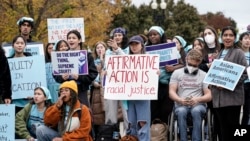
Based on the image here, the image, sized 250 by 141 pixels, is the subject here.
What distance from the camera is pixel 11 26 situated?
2298cm

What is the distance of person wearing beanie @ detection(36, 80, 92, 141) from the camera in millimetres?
9008

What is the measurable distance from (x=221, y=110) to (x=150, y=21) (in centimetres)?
4479

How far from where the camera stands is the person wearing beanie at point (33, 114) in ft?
32.3

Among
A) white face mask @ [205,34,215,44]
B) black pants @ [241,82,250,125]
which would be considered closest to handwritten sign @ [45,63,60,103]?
white face mask @ [205,34,215,44]

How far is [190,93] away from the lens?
32.4ft

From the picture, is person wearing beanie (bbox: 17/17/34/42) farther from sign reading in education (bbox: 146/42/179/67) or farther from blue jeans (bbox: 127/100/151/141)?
blue jeans (bbox: 127/100/151/141)

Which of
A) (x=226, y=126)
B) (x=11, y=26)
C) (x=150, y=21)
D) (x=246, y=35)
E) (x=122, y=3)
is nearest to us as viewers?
(x=226, y=126)

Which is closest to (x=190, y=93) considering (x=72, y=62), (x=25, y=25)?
(x=72, y=62)

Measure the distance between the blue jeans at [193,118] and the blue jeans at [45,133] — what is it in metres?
1.81

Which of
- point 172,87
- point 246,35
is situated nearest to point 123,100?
point 172,87

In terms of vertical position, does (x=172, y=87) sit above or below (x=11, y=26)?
below

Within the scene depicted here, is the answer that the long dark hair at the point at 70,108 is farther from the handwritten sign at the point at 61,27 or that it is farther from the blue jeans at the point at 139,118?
the handwritten sign at the point at 61,27

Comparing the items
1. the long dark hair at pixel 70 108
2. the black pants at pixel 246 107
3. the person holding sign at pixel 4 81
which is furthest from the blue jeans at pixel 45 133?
the black pants at pixel 246 107

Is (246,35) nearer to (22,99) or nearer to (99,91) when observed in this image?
(99,91)
